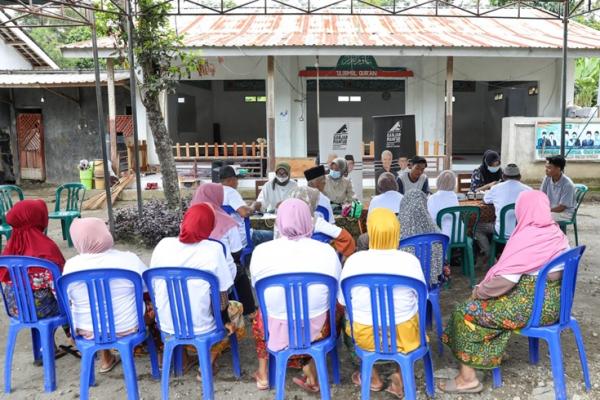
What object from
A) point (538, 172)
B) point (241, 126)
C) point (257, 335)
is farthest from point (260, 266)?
point (241, 126)

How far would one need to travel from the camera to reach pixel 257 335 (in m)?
3.00

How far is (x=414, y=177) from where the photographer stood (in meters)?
6.15

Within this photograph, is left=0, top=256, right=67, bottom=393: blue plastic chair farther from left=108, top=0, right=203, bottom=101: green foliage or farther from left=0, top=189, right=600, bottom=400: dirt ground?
left=108, top=0, right=203, bottom=101: green foliage

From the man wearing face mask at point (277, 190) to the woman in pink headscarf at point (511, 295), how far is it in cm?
279

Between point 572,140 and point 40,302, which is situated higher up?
point 572,140

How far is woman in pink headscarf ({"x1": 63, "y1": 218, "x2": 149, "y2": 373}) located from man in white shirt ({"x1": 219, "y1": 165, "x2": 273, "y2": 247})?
1.78 meters

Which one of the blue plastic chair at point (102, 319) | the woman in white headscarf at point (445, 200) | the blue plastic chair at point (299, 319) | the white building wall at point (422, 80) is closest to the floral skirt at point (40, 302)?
the blue plastic chair at point (102, 319)

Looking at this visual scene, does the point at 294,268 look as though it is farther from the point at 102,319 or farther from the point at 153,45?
the point at 153,45

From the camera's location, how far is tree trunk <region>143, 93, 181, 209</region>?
702 cm

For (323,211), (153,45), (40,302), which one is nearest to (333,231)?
(323,211)

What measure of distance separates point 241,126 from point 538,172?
1145cm

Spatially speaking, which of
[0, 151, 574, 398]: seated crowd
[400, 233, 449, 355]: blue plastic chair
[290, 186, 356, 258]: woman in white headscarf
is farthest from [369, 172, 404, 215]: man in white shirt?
[0, 151, 574, 398]: seated crowd

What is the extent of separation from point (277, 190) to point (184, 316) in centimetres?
279

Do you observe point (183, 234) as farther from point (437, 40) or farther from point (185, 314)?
point (437, 40)
